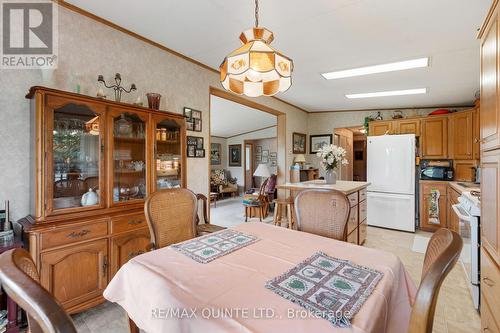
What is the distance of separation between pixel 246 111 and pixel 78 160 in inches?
199

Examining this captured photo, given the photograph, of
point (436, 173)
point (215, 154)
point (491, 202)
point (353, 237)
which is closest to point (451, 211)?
point (436, 173)

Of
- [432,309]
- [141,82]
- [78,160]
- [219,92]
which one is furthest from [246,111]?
[432,309]

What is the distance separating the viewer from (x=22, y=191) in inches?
72.5

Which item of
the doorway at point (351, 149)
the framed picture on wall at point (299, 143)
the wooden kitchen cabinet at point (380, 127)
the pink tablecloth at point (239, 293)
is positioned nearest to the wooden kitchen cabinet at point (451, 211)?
the wooden kitchen cabinet at point (380, 127)

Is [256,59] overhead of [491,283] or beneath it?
overhead

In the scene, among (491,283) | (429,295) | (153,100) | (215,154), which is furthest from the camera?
(215,154)

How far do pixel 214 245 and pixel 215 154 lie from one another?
26.1 feet

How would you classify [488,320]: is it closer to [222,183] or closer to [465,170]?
[465,170]

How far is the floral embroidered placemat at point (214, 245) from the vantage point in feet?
4.16

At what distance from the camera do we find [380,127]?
15.9 ft

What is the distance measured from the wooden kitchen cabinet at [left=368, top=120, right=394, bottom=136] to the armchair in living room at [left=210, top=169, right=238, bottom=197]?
198 inches

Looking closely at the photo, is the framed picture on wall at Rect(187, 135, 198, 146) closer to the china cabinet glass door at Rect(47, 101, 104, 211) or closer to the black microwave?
the china cabinet glass door at Rect(47, 101, 104, 211)

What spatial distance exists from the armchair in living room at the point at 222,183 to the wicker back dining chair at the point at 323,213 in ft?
20.5

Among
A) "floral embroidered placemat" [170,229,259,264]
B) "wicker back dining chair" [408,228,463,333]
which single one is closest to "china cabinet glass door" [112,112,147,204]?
"floral embroidered placemat" [170,229,259,264]
